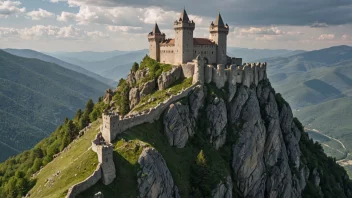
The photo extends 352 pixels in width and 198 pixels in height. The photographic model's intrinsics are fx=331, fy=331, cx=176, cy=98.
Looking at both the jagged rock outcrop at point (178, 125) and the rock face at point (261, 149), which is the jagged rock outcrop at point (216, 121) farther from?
the jagged rock outcrop at point (178, 125)

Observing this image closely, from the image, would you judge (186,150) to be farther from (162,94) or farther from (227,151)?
(162,94)

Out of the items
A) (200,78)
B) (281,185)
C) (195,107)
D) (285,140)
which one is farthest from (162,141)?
(285,140)

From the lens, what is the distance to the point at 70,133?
377 ft

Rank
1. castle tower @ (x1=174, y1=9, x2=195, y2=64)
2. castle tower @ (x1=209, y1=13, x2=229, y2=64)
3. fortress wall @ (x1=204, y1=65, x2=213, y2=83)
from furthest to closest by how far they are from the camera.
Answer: castle tower @ (x1=209, y1=13, x2=229, y2=64)
castle tower @ (x1=174, y1=9, x2=195, y2=64)
fortress wall @ (x1=204, y1=65, x2=213, y2=83)

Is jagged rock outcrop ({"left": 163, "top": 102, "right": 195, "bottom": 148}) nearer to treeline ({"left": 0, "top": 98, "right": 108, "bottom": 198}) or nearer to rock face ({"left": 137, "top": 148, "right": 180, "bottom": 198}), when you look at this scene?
rock face ({"left": 137, "top": 148, "right": 180, "bottom": 198})

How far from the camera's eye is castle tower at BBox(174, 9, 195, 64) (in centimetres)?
10862

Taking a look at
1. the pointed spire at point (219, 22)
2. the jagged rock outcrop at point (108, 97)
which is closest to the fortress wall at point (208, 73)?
the pointed spire at point (219, 22)

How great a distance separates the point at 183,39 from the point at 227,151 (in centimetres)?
3952

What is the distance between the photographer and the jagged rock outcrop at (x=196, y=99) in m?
91.5

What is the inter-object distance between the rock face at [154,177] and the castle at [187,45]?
4859cm

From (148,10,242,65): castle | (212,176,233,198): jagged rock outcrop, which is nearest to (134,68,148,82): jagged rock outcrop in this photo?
(148,10,242,65): castle

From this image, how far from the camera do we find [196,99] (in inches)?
3639

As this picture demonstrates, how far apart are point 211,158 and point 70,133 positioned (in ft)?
179

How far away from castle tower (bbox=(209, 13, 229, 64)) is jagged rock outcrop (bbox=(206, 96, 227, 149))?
2696 centimetres
